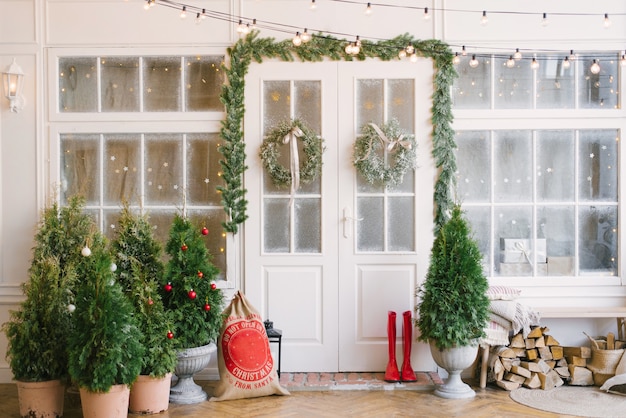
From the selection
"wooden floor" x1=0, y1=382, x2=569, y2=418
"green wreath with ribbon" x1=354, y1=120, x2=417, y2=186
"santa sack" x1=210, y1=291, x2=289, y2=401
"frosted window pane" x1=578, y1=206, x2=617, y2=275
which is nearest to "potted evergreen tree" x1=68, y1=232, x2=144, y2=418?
"wooden floor" x1=0, y1=382, x2=569, y2=418

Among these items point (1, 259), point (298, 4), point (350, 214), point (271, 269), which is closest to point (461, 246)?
point (350, 214)

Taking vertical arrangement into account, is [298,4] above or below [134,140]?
above

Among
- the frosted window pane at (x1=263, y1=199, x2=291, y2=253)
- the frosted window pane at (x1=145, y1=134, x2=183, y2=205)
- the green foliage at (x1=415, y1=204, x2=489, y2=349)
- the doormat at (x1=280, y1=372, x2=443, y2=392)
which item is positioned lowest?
the doormat at (x1=280, y1=372, x2=443, y2=392)

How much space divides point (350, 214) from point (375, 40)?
55.7 inches

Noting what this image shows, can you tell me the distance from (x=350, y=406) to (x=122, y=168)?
2630 mm

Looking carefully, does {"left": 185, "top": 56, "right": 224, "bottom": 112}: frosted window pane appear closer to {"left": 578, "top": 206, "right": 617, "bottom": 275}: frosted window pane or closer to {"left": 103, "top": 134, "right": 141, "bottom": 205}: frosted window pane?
{"left": 103, "top": 134, "right": 141, "bottom": 205}: frosted window pane

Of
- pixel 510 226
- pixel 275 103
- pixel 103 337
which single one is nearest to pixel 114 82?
pixel 275 103

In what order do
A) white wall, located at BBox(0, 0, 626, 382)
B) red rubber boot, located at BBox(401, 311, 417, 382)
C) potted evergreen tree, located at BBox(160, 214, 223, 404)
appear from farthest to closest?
white wall, located at BBox(0, 0, 626, 382)
red rubber boot, located at BBox(401, 311, 417, 382)
potted evergreen tree, located at BBox(160, 214, 223, 404)

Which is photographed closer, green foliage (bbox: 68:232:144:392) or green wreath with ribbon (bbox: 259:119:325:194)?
green foliage (bbox: 68:232:144:392)

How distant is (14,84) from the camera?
5867 millimetres

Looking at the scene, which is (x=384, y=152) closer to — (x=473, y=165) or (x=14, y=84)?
(x=473, y=165)

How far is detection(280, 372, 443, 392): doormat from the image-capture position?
5562 mm

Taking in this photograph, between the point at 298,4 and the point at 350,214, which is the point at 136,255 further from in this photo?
the point at 298,4

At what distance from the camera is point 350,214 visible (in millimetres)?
5945
